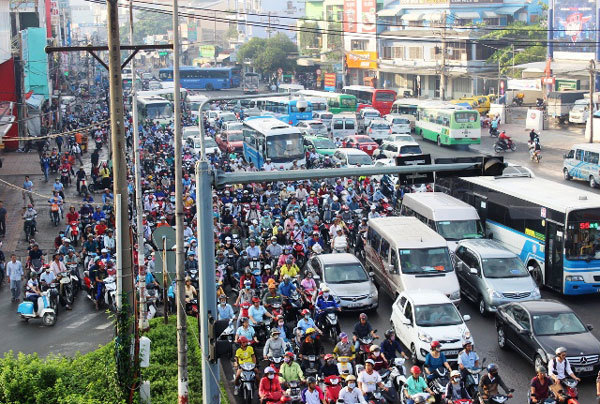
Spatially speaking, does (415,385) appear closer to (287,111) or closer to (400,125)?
(400,125)

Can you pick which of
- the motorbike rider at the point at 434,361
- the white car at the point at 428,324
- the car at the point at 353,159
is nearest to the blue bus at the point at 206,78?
the car at the point at 353,159

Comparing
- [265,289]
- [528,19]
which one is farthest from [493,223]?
[528,19]

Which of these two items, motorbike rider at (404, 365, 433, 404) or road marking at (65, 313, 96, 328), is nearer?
motorbike rider at (404, 365, 433, 404)

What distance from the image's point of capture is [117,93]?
1330 cm

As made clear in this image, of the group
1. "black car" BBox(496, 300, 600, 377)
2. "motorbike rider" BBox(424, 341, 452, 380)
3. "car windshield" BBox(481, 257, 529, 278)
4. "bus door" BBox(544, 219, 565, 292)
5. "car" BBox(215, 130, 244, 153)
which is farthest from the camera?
"car" BBox(215, 130, 244, 153)

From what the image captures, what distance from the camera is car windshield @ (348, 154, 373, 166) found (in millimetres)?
37875

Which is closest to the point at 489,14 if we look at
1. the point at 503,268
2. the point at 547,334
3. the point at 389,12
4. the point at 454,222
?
the point at 389,12

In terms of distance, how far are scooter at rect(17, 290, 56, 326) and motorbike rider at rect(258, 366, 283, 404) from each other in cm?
→ 815

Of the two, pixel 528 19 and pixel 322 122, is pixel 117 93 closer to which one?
pixel 322 122

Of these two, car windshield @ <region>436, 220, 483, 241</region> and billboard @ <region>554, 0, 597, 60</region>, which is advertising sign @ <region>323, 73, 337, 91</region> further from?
car windshield @ <region>436, 220, 483, 241</region>

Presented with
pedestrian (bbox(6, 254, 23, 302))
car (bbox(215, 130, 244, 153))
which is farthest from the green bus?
pedestrian (bbox(6, 254, 23, 302))

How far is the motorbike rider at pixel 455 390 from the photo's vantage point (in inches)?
548

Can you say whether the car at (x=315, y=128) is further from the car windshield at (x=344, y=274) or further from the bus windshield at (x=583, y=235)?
the bus windshield at (x=583, y=235)

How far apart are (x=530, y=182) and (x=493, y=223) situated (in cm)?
159
